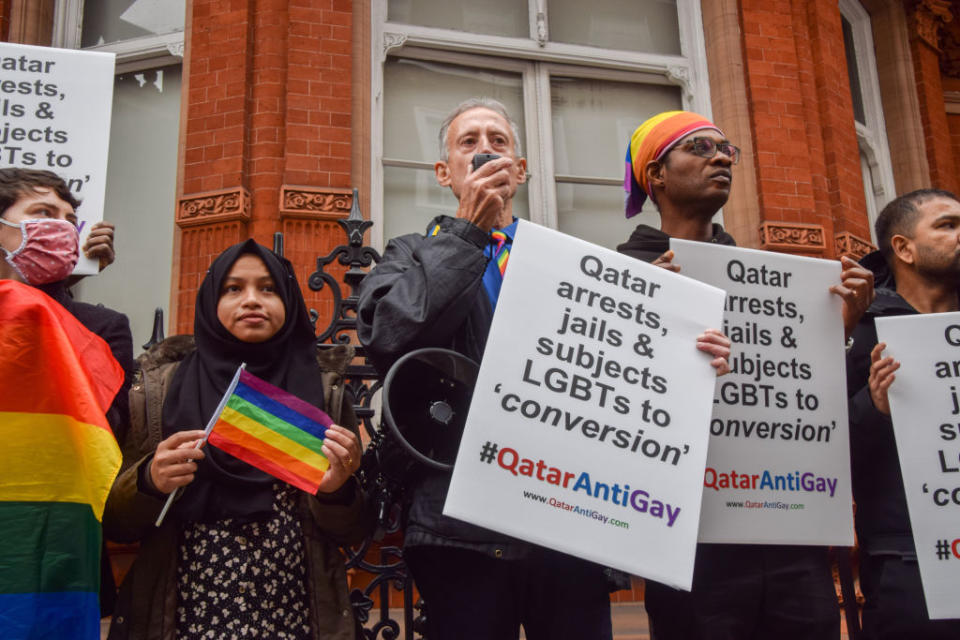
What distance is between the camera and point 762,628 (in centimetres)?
235

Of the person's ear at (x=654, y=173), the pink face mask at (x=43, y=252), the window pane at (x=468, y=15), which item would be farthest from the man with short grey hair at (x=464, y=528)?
the window pane at (x=468, y=15)

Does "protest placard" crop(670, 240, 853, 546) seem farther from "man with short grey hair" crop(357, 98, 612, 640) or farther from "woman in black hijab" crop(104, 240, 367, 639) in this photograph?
"woman in black hijab" crop(104, 240, 367, 639)

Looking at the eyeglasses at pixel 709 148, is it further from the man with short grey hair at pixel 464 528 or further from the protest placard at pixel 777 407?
the man with short grey hair at pixel 464 528

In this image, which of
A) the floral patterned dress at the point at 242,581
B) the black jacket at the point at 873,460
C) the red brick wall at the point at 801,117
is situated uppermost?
the red brick wall at the point at 801,117

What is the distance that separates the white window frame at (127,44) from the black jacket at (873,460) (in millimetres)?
5532

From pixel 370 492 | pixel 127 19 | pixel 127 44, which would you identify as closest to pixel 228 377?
pixel 370 492

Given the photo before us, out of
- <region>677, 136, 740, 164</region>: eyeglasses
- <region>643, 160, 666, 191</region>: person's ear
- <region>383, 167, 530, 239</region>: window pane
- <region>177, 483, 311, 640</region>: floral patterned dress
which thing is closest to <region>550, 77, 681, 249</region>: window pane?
<region>383, 167, 530, 239</region>: window pane

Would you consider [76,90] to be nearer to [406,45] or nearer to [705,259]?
[705,259]

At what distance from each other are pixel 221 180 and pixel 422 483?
432cm

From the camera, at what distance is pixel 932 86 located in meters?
9.10

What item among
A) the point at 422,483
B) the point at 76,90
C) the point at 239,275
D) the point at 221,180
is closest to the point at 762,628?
the point at 422,483

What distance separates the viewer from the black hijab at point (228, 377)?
2.33 meters

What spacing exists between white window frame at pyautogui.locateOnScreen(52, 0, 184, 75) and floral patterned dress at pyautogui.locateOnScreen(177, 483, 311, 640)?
5.19m

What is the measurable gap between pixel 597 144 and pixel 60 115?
14.3 ft
